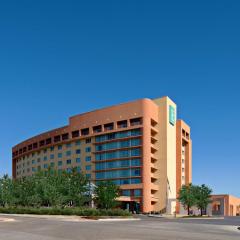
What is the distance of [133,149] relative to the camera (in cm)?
11744

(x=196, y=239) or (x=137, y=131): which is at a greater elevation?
(x=137, y=131)

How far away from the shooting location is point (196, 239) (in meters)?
24.7

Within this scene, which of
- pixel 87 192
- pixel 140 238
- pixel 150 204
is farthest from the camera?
pixel 150 204

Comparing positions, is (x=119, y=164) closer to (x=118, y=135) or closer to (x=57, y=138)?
(x=118, y=135)

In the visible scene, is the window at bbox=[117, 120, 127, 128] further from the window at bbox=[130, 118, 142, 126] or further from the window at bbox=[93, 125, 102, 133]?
the window at bbox=[93, 125, 102, 133]

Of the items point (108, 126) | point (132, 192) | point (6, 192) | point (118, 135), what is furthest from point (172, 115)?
point (6, 192)

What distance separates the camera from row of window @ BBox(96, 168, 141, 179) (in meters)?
116

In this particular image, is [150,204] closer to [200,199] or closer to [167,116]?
[200,199]

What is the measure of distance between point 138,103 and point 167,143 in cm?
1484

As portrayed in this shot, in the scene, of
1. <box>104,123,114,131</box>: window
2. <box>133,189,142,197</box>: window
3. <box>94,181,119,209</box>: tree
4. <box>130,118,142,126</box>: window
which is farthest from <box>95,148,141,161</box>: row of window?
<box>94,181,119,209</box>: tree

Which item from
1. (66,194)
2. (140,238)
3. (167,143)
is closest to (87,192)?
(66,194)

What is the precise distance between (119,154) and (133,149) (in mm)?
5023

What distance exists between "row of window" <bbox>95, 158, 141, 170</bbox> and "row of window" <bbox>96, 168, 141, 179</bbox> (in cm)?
143

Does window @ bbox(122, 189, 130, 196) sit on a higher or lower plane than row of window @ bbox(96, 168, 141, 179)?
lower
